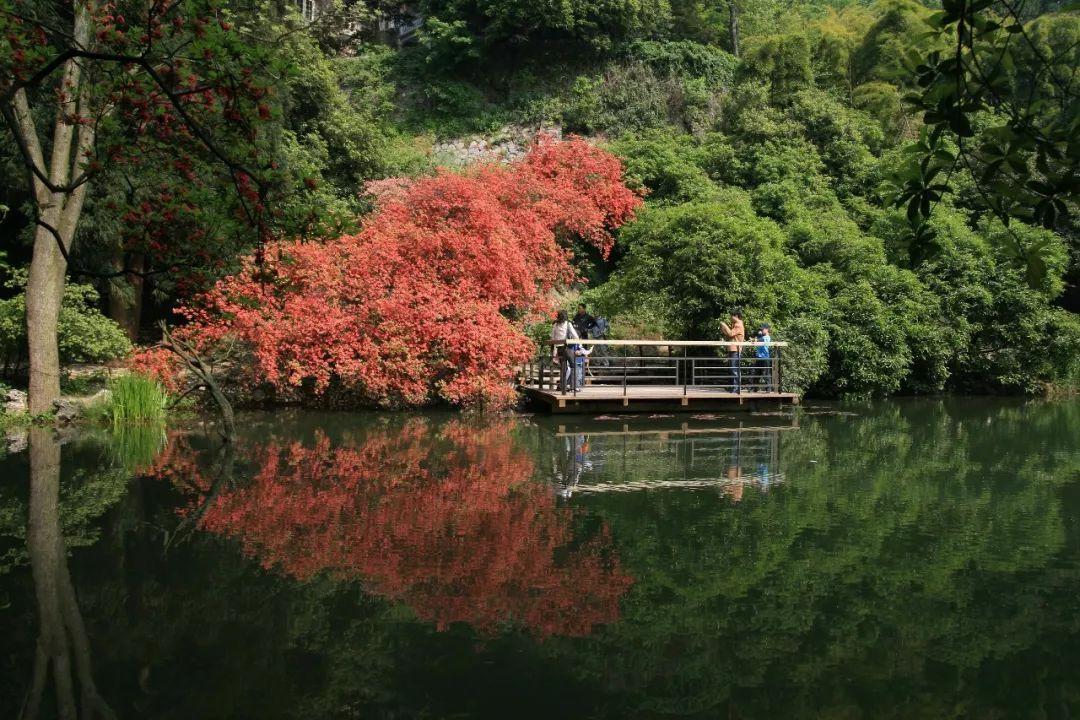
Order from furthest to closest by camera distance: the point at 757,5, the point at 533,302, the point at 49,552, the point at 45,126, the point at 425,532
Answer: the point at 757,5
the point at 533,302
the point at 45,126
the point at 425,532
the point at 49,552

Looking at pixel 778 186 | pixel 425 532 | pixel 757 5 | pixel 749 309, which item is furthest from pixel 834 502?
pixel 757 5

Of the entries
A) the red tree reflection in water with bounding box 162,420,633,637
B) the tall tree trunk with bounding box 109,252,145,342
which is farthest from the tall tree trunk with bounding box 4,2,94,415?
the red tree reflection in water with bounding box 162,420,633,637

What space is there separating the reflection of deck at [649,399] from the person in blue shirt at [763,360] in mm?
472

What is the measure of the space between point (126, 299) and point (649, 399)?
9.76 meters

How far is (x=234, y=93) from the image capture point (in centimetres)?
449

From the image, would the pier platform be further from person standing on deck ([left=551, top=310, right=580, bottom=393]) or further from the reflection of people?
the reflection of people

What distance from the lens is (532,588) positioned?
16.8 feet

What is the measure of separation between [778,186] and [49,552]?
66.4ft

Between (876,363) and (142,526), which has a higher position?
(876,363)

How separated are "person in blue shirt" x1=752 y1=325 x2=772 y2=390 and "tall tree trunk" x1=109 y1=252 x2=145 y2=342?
11.3 m

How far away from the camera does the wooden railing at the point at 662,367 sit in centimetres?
1582

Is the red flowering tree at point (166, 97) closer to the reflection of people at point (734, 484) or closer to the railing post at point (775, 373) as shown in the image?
the reflection of people at point (734, 484)

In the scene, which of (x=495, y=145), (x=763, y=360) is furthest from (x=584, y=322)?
(x=495, y=145)

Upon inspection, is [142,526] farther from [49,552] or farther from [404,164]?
[404,164]
